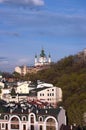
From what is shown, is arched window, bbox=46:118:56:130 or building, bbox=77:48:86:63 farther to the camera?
building, bbox=77:48:86:63

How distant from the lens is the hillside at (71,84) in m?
36.2

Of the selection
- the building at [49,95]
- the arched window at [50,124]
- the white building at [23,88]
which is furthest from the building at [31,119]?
the white building at [23,88]

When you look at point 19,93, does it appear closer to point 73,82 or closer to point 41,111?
point 73,82

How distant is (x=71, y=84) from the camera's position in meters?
49.8

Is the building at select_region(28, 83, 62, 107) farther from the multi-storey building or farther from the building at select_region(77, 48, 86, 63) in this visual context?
the multi-storey building

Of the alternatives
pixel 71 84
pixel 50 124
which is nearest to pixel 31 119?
pixel 50 124

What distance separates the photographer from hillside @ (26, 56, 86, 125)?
36.2m

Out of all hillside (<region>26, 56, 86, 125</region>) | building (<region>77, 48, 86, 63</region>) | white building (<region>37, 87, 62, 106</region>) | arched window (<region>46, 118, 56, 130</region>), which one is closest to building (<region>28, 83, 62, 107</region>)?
white building (<region>37, 87, 62, 106</region>)

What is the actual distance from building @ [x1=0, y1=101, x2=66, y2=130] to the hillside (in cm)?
286

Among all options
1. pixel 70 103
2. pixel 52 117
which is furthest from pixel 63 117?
pixel 70 103

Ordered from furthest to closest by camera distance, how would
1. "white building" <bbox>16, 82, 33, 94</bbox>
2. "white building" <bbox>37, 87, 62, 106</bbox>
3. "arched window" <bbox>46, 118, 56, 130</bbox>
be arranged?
1. "white building" <bbox>16, 82, 33, 94</bbox>
2. "white building" <bbox>37, 87, 62, 106</bbox>
3. "arched window" <bbox>46, 118, 56, 130</bbox>

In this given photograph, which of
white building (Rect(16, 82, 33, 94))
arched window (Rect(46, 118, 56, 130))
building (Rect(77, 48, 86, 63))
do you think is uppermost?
building (Rect(77, 48, 86, 63))

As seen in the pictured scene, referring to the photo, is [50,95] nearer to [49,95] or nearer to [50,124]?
[49,95]

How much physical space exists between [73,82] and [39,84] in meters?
5.19
